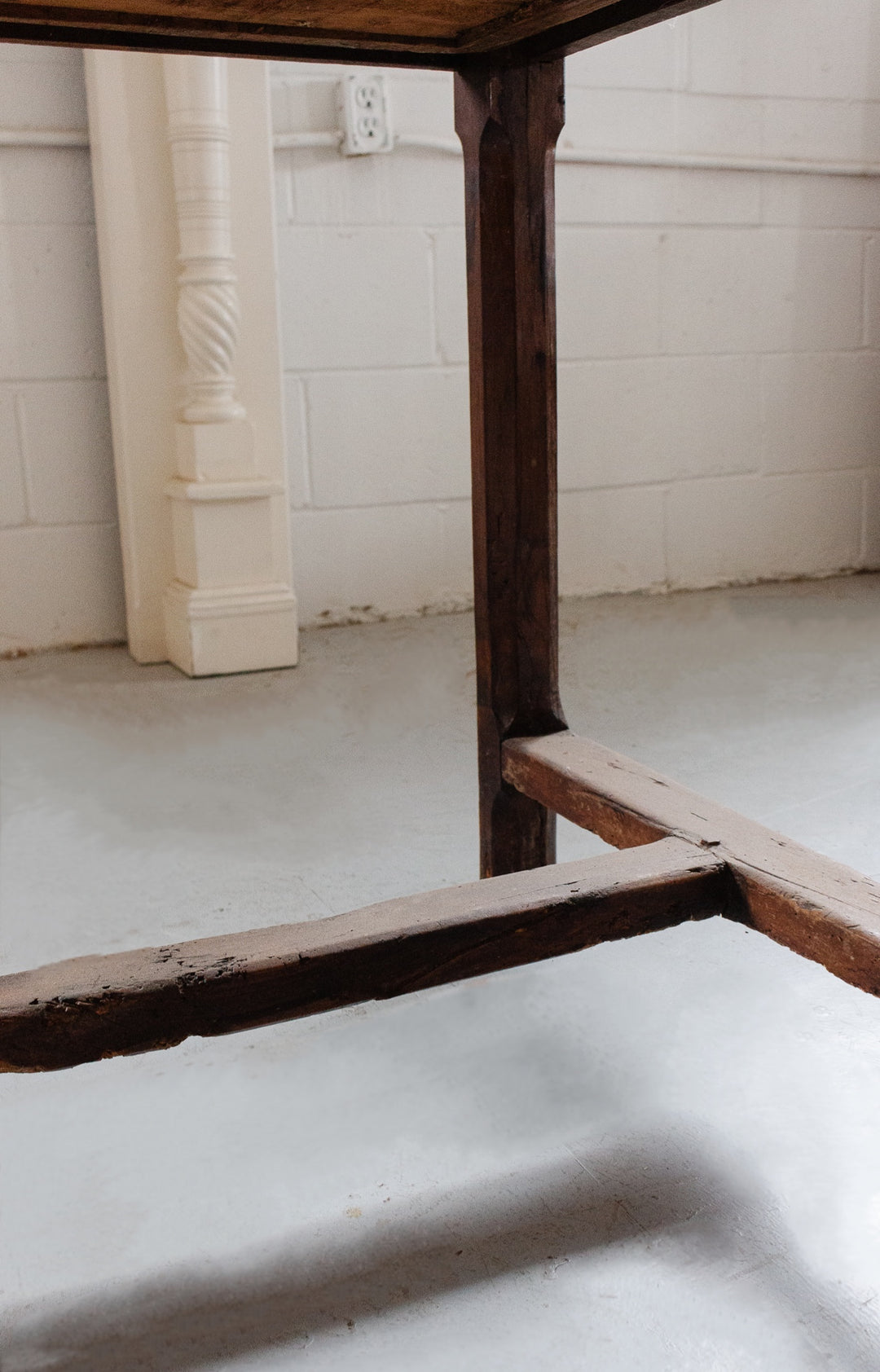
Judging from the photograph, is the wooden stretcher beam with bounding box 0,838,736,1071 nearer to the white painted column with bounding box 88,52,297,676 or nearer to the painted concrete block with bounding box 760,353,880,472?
the white painted column with bounding box 88,52,297,676

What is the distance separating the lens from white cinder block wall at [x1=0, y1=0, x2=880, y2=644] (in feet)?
10.6

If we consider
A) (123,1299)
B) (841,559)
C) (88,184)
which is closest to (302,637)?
(88,184)

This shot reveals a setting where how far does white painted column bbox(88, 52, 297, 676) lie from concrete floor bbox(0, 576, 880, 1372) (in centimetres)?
92

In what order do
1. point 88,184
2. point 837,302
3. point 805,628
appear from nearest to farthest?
point 88,184 → point 805,628 → point 837,302

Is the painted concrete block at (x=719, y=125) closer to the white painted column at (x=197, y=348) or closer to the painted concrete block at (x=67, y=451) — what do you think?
the white painted column at (x=197, y=348)

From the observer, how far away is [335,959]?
101cm

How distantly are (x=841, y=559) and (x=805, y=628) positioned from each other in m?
0.91

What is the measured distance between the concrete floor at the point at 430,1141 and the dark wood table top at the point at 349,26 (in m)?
0.96

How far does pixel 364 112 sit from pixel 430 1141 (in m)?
2.80

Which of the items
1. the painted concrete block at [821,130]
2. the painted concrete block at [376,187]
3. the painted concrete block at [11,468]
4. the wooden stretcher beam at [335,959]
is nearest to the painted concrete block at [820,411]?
the painted concrete block at [821,130]

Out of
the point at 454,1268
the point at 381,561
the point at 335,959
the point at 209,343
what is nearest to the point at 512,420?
the point at 335,959

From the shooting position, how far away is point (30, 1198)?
1120 mm

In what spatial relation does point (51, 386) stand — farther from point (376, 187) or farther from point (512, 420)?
point (512, 420)

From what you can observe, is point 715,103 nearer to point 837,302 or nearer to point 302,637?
point 837,302
